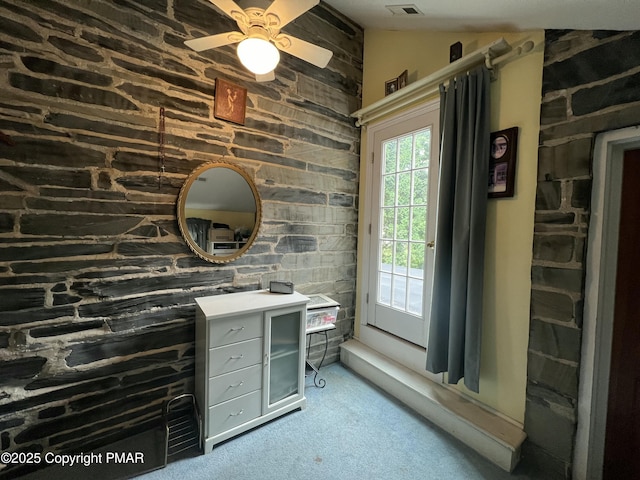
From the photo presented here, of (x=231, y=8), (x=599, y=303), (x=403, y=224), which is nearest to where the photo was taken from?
(x=231, y=8)

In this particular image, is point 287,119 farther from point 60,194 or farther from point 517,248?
point 517,248

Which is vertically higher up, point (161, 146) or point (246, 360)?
point (161, 146)

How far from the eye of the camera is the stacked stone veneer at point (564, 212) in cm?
135

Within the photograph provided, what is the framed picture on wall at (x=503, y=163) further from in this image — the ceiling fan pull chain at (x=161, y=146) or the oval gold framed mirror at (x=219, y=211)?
the ceiling fan pull chain at (x=161, y=146)

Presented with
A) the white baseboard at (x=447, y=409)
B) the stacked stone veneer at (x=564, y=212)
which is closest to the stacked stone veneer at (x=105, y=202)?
the white baseboard at (x=447, y=409)

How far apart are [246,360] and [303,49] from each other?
73.4 inches

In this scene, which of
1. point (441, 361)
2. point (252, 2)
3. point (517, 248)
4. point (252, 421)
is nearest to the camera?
point (252, 2)

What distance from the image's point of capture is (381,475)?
154 centimetres

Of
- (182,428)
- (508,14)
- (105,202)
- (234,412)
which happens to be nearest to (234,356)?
(234,412)

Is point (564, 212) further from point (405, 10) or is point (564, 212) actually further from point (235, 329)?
point (235, 329)

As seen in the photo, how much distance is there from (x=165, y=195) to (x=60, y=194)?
509 millimetres

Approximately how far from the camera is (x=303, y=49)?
154 cm

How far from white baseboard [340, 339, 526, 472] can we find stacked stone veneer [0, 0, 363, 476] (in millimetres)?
1267

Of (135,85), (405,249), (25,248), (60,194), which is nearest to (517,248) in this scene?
(405,249)
